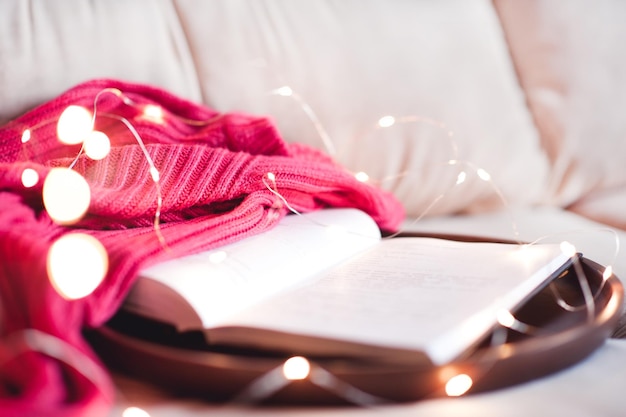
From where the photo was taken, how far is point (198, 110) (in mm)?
925

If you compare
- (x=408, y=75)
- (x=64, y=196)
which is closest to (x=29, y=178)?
(x=64, y=196)

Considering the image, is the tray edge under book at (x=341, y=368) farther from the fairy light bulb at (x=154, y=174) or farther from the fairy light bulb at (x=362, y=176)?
the fairy light bulb at (x=362, y=176)

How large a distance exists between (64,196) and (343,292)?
11.8 inches

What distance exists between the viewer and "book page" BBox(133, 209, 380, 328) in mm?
547

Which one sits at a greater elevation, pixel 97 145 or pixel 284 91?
pixel 284 91

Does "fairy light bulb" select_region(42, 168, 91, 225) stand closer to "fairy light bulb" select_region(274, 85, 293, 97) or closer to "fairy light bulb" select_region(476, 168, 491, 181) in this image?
"fairy light bulb" select_region(274, 85, 293, 97)

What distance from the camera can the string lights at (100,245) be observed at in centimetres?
48

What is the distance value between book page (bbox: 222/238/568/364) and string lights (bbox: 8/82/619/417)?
0.08 feet

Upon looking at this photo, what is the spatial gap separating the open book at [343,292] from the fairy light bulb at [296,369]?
0.07 feet

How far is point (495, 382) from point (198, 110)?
58cm

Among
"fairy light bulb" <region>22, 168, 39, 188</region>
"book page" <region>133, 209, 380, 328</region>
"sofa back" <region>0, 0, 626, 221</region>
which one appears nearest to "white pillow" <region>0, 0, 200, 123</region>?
"sofa back" <region>0, 0, 626, 221</region>

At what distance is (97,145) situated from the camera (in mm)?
796

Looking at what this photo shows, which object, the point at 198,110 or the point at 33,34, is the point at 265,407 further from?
the point at 33,34

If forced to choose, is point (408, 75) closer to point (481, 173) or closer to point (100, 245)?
point (481, 173)
